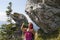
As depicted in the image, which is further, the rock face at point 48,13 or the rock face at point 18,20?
the rock face at point 18,20

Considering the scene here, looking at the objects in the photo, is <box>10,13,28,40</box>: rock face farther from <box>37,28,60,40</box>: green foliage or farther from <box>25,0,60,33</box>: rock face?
<box>25,0,60,33</box>: rock face

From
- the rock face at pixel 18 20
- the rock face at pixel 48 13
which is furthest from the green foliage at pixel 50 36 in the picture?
the rock face at pixel 18 20

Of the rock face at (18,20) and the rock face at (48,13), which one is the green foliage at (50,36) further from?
the rock face at (18,20)

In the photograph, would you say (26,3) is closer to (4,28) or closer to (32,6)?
(32,6)

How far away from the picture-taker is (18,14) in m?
29.8

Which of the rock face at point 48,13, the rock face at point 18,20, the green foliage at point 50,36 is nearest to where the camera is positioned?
the green foliage at point 50,36

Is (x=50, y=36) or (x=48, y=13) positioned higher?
(x=48, y=13)

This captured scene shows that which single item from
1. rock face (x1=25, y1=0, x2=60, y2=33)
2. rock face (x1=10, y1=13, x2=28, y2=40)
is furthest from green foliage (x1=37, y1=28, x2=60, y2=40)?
rock face (x1=10, y1=13, x2=28, y2=40)

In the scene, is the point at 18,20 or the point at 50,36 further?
the point at 18,20

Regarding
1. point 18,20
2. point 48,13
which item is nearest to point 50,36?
point 48,13

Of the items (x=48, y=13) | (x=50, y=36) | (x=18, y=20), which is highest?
(x=48, y=13)

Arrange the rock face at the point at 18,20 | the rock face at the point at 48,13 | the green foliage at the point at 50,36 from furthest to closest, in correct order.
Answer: the rock face at the point at 18,20, the rock face at the point at 48,13, the green foliage at the point at 50,36

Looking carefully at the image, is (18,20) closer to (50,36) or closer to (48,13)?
(48,13)

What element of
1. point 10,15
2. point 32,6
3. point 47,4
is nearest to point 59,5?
point 47,4
